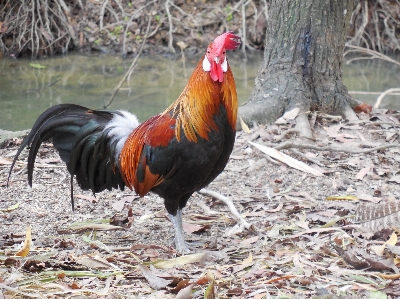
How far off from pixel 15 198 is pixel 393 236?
3096 millimetres

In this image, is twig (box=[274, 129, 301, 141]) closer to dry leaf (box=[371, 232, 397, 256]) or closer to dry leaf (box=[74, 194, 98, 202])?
dry leaf (box=[74, 194, 98, 202])

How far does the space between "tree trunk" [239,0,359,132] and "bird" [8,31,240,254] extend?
7.77 ft

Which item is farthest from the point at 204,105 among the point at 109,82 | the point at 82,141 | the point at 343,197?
the point at 109,82

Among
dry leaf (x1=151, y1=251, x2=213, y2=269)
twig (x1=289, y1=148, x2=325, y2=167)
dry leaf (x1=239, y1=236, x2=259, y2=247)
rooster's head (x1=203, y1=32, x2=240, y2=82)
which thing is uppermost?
rooster's head (x1=203, y1=32, x2=240, y2=82)

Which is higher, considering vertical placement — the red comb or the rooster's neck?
the red comb

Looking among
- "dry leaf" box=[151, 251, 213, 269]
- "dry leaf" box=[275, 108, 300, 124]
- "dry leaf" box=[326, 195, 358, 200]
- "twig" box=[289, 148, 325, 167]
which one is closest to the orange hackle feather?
"dry leaf" box=[151, 251, 213, 269]

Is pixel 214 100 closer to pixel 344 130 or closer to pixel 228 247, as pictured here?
pixel 228 247

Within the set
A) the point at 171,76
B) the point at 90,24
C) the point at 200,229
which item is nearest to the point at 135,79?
the point at 171,76

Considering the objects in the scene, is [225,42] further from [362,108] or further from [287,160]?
[362,108]

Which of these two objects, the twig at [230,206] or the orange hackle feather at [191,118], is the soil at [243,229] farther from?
the orange hackle feather at [191,118]

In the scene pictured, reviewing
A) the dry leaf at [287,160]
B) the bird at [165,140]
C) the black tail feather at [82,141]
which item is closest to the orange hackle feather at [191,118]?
the bird at [165,140]

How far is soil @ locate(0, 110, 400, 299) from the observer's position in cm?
342

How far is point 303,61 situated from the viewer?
645 cm

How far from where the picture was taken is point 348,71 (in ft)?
37.2
